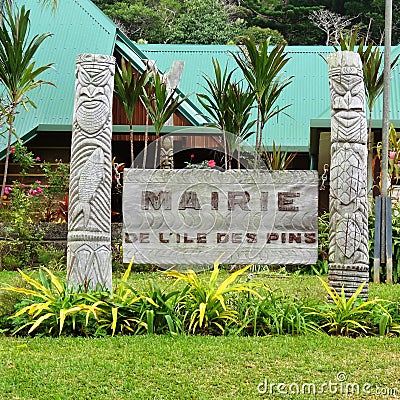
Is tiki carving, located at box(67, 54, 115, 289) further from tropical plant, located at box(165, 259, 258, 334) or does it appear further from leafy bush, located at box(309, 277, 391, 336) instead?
leafy bush, located at box(309, 277, 391, 336)

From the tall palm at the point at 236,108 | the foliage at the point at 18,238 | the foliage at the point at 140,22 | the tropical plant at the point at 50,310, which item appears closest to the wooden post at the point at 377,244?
the tall palm at the point at 236,108

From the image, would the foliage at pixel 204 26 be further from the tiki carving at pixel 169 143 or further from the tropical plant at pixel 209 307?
the tropical plant at pixel 209 307

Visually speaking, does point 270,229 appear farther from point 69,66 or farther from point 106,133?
point 69,66

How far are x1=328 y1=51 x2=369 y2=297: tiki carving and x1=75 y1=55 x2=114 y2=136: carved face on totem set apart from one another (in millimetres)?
2147

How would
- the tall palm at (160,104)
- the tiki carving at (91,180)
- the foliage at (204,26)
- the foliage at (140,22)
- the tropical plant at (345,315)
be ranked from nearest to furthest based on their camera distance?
1. the tropical plant at (345,315)
2. the tiki carving at (91,180)
3. the tall palm at (160,104)
4. the foliage at (204,26)
5. the foliage at (140,22)

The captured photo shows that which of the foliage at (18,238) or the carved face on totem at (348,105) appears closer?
the carved face on totem at (348,105)

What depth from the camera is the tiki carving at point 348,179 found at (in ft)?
22.4

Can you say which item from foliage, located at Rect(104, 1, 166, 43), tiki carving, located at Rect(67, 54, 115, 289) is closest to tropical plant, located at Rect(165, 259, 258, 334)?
tiki carving, located at Rect(67, 54, 115, 289)

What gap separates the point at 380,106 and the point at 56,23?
272 inches

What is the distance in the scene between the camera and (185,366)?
5.21 meters

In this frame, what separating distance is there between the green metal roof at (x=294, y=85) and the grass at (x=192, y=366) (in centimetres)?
922

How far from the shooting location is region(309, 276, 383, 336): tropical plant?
626 centimetres

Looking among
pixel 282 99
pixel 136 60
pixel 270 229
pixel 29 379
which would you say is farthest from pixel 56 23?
pixel 29 379

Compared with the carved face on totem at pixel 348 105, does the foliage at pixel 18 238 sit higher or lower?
lower
